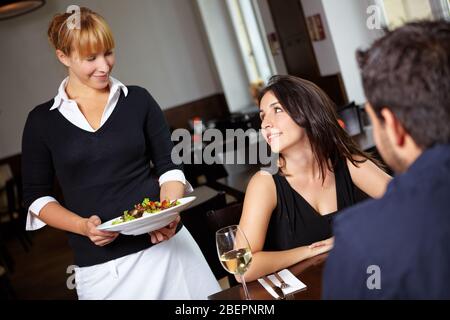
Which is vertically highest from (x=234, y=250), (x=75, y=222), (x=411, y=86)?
(x=411, y=86)

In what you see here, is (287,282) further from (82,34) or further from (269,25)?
(269,25)

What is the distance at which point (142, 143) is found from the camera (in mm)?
2027

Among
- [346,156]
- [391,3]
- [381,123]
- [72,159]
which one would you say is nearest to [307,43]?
[391,3]

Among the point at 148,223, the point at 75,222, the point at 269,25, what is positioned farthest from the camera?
the point at 269,25

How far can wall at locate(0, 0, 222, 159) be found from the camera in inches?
357

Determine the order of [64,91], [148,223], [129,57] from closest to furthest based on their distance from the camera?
[148,223], [64,91], [129,57]

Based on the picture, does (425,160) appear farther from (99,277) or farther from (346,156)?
(99,277)

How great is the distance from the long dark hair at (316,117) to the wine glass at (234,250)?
1.92 ft

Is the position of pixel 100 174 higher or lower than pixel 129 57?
lower

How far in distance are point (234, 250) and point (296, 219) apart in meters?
0.51

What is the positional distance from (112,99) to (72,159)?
259 millimetres

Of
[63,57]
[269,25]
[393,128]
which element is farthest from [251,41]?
[393,128]

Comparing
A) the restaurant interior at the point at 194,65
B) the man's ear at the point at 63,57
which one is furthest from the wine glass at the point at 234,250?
the restaurant interior at the point at 194,65

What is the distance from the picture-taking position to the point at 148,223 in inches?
70.4
